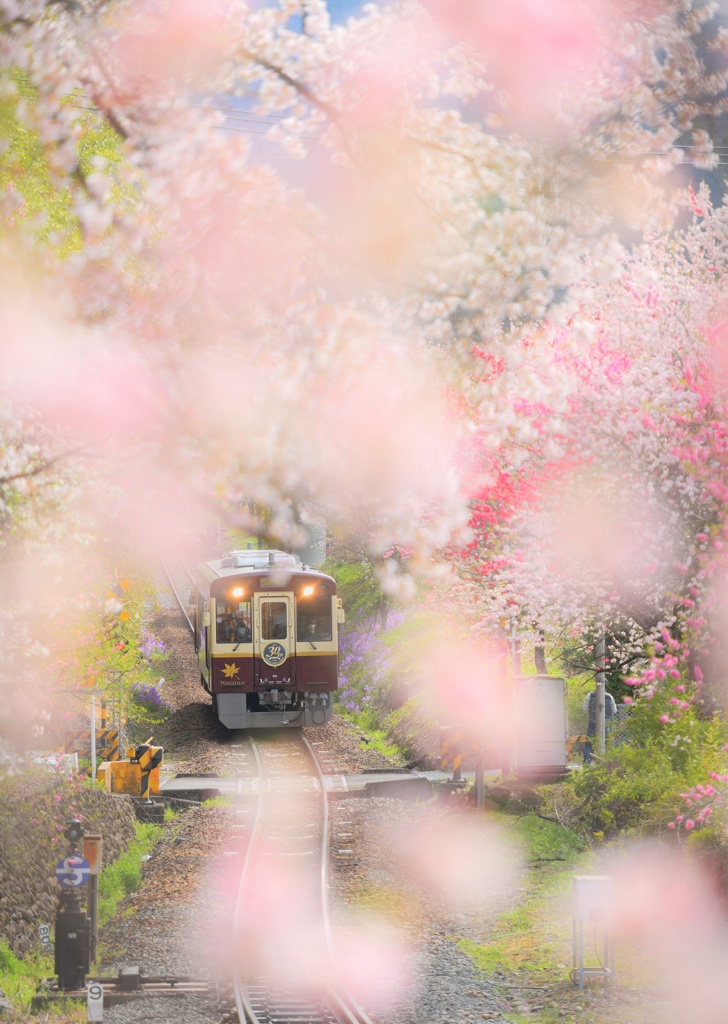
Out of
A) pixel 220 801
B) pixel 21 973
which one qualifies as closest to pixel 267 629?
pixel 220 801

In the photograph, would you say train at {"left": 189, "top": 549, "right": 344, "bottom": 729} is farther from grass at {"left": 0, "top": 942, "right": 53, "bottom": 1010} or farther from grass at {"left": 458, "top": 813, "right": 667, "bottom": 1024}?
grass at {"left": 0, "top": 942, "right": 53, "bottom": 1010}

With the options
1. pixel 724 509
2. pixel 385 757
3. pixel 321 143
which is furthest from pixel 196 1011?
pixel 385 757

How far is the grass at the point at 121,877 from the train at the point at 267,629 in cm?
554

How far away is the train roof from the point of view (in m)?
20.4

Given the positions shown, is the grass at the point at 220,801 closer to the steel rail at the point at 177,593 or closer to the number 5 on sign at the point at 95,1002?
the number 5 on sign at the point at 95,1002

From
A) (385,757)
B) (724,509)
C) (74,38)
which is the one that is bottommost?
(385,757)

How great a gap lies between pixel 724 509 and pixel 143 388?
4.70 meters

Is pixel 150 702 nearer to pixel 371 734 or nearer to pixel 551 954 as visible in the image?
pixel 371 734

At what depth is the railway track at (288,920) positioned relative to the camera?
9.33 meters

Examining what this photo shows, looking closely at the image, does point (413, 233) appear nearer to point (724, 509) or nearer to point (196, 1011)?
point (724, 509)

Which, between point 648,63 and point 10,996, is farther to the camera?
point 10,996

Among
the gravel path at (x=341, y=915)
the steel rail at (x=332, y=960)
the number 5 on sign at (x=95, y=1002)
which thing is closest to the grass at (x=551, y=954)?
the gravel path at (x=341, y=915)

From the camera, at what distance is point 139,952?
10.7m

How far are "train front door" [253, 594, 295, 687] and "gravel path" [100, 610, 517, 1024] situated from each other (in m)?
2.09
